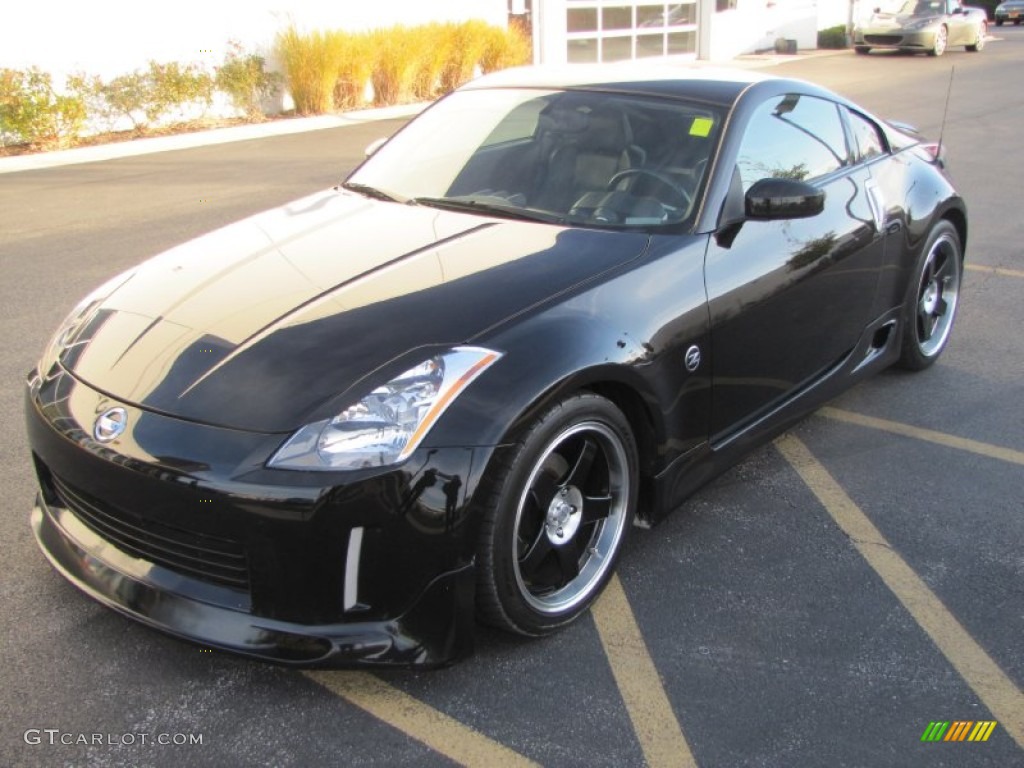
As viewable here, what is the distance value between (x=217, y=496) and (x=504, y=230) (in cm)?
148

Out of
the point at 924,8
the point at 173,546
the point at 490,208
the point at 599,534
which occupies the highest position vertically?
the point at 924,8

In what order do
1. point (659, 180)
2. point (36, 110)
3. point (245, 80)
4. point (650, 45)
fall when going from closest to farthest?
point (659, 180)
point (36, 110)
point (245, 80)
point (650, 45)

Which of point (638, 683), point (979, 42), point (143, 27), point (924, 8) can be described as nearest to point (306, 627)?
point (638, 683)

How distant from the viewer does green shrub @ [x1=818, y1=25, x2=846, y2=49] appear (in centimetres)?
2798

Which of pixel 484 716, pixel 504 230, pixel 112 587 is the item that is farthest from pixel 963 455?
pixel 112 587

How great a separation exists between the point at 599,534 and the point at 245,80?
14479 mm

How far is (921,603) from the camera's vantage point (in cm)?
320

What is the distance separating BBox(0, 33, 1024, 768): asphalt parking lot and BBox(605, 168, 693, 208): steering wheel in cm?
114

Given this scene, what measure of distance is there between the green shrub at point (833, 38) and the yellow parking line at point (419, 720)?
2877 cm

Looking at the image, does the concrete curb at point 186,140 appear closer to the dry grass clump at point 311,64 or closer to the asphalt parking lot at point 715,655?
the dry grass clump at point 311,64

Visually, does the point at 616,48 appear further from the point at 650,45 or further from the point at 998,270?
the point at 998,270

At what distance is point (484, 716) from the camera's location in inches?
104

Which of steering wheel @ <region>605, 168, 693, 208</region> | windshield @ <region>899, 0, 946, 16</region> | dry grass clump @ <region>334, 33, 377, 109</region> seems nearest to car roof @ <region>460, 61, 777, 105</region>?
steering wheel @ <region>605, 168, 693, 208</region>

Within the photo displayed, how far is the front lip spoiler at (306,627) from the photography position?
252 centimetres
